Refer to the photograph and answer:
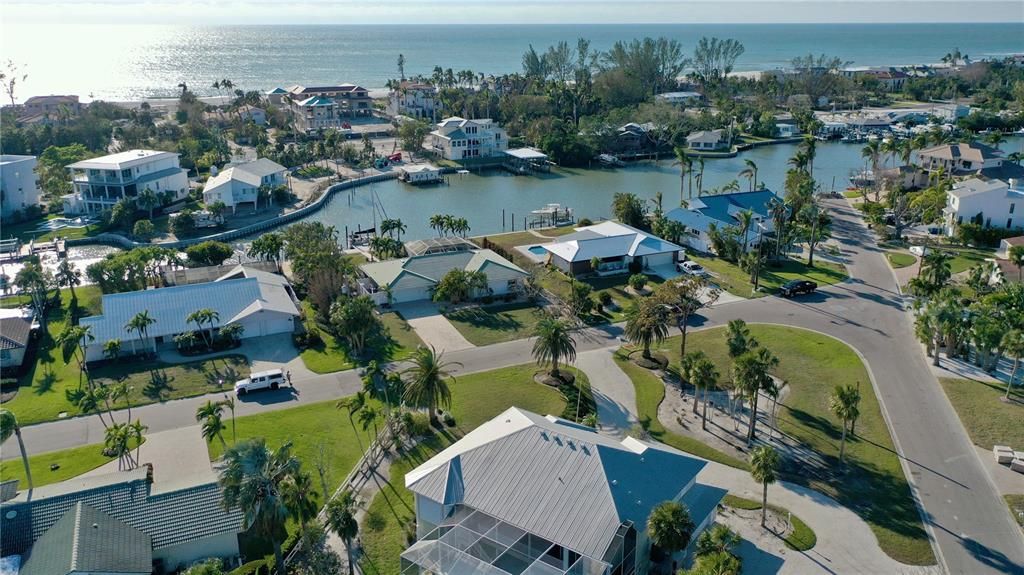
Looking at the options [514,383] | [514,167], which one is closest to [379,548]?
[514,383]

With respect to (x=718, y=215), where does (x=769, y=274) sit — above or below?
below

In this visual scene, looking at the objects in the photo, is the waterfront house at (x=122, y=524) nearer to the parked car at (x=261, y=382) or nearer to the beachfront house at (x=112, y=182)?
the parked car at (x=261, y=382)

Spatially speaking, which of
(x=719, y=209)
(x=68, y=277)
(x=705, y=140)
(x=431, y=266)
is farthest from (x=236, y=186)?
(x=705, y=140)

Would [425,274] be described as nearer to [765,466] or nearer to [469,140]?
[765,466]

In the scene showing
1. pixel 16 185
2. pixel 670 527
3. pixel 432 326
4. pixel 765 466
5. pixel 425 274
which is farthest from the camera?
pixel 16 185

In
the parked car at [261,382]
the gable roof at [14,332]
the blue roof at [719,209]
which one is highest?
the blue roof at [719,209]

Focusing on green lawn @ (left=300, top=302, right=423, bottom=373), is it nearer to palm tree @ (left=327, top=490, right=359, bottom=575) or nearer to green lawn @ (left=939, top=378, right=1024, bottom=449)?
palm tree @ (left=327, top=490, right=359, bottom=575)

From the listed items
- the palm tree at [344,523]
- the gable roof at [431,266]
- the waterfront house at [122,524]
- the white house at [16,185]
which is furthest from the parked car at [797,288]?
the white house at [16,185]
